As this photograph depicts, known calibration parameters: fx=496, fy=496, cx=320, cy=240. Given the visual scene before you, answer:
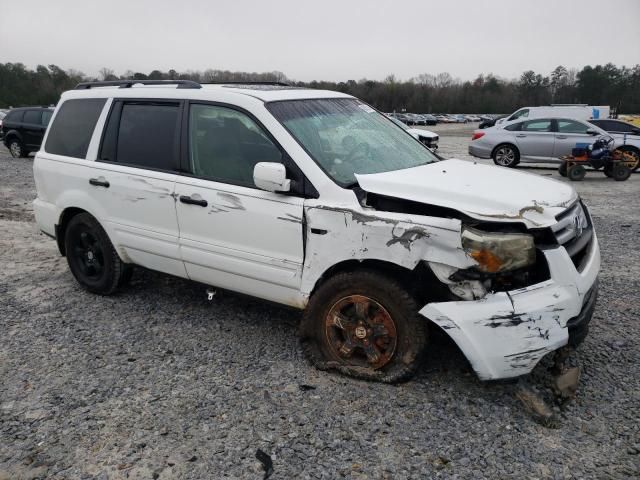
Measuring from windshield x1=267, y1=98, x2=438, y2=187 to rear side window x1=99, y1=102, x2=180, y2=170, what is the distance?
0.89 metres

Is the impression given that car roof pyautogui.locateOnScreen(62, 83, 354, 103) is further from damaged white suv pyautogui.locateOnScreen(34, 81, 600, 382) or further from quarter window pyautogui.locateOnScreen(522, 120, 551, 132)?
quarter window pyautogui.locateOnScreen(522, 120, 551, 132)

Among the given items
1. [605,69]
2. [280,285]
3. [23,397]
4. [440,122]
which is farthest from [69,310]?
[605,69]

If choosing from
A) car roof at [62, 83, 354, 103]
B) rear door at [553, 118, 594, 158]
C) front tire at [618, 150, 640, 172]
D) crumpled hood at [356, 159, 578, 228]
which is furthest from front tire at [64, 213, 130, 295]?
rear door at [553, 118, 594, 158]

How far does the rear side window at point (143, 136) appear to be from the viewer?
12.5 ft

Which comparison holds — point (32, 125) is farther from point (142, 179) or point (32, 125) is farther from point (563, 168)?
point (563, 168)

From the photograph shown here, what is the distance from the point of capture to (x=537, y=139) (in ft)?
46.4

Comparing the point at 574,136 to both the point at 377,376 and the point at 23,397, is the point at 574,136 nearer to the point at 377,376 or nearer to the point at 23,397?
the point at 377,376

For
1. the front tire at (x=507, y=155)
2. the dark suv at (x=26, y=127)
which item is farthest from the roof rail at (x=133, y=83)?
the dark suv at (x=26, y=127)

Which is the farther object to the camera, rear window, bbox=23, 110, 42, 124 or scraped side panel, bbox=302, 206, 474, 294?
rear window, bbox=23, 110, 42, 124

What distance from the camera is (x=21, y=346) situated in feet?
12.1

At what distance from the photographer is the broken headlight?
2586 millimetres

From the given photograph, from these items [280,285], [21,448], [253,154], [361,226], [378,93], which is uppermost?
[378,93]

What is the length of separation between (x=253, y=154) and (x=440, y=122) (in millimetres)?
76097

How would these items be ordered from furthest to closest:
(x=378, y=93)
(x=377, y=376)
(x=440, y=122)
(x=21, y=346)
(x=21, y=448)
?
(x=378, y=93), (x=440, y=122), (x=21, y=346), (x=377, y=376), (x=21, y=448)
